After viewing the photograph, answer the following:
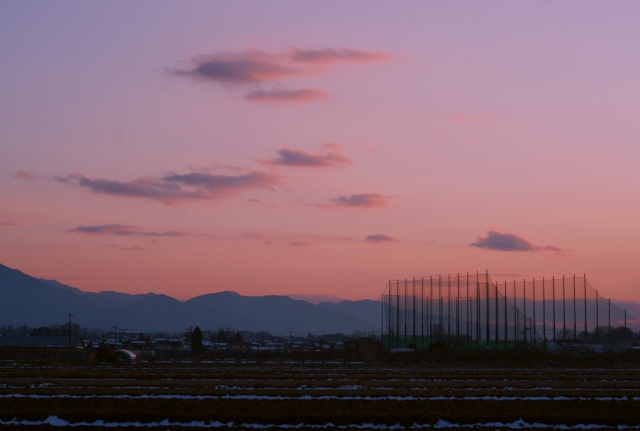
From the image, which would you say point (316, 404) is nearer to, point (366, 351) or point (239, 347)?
point (366, 351)

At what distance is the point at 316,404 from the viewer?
93.8 ft

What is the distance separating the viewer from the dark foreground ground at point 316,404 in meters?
24.8

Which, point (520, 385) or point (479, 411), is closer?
point (479, 411)

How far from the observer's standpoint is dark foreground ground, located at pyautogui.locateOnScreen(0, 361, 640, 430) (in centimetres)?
2477

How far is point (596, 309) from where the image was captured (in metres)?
97.8

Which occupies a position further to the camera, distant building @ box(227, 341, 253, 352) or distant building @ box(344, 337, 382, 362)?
distant building @ box(227, 341, 253, 352)

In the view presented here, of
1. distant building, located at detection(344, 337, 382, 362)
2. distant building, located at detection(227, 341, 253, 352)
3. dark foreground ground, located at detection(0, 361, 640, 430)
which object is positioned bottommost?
distant building, located at detection(227, 341, 253, 352)

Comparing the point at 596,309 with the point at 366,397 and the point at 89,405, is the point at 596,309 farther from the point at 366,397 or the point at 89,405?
the point at 89,405

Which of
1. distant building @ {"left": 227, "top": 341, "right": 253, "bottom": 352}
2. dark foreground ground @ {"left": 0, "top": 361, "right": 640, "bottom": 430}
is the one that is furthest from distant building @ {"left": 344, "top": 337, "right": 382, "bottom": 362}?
distant building @ {"left": 227, "top": 341, "right": 253, "bottom": 352}

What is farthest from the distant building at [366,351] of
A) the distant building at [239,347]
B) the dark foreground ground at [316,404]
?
the distant building at [239,347]

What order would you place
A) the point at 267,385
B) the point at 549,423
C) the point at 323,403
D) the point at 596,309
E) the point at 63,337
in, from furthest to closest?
1. the point at 63,337
2. the point at 596,309
3. the point at 267,385
4. the point at 323,403
5. the point at 549,423

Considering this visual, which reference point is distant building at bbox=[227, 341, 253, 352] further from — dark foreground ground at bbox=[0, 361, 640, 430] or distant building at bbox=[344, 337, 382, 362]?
dark foreground ground at bbox=[0, 361, 640, 430]

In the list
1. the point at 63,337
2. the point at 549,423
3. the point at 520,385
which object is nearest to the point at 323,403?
the point at 549,423

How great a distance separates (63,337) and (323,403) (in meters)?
141
